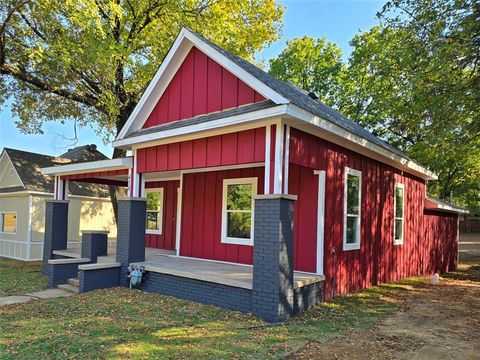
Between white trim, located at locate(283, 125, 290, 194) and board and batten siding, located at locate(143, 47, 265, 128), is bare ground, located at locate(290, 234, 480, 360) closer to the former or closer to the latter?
white trim, located at locate(283, 125, 290, 194)

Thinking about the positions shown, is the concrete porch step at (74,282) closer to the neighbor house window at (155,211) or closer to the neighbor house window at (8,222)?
the neighbor house window at (155,211)

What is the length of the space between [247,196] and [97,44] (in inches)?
295

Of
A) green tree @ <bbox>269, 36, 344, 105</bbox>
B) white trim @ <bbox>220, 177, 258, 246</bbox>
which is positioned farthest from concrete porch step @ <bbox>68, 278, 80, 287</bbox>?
green tree @ <bbox>269, 36, 344, 105</bbox>

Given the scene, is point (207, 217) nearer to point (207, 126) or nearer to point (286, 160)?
point (207, 126)

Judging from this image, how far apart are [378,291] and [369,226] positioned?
1558mm

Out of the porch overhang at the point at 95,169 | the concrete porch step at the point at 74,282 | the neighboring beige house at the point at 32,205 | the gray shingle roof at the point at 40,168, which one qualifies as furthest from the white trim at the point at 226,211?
the gray shingle roof at the point at 40,168

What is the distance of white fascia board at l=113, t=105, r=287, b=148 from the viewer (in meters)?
A: 6.30

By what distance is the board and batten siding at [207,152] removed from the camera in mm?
6938

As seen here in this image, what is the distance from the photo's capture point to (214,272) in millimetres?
7887

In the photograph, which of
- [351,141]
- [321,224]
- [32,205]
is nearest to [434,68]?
[351,141]

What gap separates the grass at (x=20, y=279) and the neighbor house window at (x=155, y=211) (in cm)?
371

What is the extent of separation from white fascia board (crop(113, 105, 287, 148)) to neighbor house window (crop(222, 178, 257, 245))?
237cm

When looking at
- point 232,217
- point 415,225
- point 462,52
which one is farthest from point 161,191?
point 462,52

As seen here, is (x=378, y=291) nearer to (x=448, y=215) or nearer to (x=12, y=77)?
(x=448, y=215)
